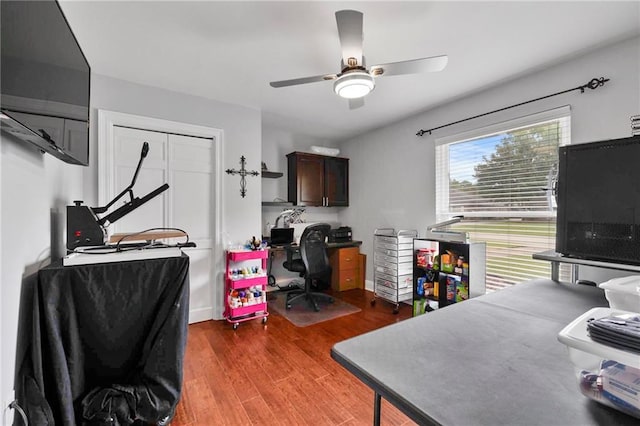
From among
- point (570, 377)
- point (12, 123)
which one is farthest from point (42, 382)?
point (570, 377)

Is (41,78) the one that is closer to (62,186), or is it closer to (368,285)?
(62,186)

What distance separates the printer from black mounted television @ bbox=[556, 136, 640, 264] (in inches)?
119

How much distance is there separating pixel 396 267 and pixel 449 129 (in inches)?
65.8

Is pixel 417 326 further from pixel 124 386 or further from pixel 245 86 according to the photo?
pixel 245 86

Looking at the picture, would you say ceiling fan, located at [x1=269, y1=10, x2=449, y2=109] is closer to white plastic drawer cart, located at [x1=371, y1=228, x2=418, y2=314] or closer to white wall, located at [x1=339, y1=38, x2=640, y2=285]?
white wall, located at [x1=339, y1=38, x2=640, y2=285]

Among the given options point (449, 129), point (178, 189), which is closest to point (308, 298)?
point (178, 189)

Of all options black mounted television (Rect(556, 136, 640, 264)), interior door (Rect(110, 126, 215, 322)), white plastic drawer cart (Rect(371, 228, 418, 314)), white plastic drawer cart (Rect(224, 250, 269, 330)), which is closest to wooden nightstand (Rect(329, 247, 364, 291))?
white plastic drawer cart (Rect(371, 228, 418, 314))

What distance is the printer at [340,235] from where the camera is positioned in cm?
415

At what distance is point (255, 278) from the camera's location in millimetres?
2871

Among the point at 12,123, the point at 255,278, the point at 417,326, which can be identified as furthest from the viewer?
the point at 255,278

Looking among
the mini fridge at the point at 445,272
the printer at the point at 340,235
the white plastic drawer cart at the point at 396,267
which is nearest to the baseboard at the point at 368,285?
the white plastic drawer cart at the point at 396,267

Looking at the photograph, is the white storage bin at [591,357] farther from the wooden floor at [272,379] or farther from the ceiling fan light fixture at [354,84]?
the ceiling fan light fixture at [354,84]

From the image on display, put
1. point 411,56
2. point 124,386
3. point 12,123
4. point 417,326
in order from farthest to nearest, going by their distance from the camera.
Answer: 1. point 411,56
2. point 124,386
3. point 417,326
4. point 12,123

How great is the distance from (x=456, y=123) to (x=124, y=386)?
3.44 metres
